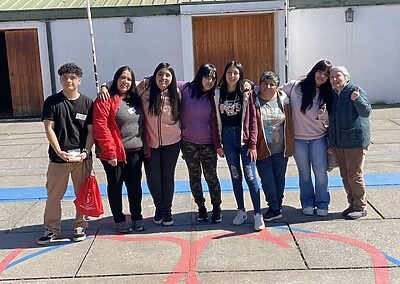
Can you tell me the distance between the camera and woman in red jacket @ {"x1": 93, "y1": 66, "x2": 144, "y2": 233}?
16.5 ft

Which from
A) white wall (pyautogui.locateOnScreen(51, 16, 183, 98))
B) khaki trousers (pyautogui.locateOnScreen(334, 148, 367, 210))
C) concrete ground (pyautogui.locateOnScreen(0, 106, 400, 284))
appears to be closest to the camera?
concrete ground (pyautogui.locateOnScreen(0, 106, 400, 284))

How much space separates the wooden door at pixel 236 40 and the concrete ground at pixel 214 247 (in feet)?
25.6

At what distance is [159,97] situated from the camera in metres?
5.24

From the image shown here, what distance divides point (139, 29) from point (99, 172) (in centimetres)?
675

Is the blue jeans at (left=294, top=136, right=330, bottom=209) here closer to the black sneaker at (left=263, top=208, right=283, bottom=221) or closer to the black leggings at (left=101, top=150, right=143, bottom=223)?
the black sneaker at (left=263, top=208, right=283, bottom=221)

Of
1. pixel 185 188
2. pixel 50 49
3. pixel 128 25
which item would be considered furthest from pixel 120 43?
pixel 185 188

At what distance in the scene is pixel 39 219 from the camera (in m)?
5.94

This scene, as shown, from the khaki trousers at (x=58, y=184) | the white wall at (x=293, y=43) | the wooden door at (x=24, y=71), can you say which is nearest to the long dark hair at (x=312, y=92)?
the khaki trousers at (x=58, y=184)

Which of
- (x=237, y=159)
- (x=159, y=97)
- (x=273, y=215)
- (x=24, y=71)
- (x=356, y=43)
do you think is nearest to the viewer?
(x=159, y=97)

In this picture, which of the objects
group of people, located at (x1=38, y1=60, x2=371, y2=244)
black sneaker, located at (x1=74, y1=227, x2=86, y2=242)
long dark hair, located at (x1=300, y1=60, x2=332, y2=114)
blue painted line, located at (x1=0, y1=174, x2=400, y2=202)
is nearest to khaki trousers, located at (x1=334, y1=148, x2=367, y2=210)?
group of people, located at (x1=38, y1=60, x2=371, y2=244)

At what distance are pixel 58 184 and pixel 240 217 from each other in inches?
75.1

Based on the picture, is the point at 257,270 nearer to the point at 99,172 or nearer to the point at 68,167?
the point at 68,167

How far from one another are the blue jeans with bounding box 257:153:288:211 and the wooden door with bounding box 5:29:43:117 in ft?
33.7

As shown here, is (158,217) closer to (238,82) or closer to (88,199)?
(88,199)
